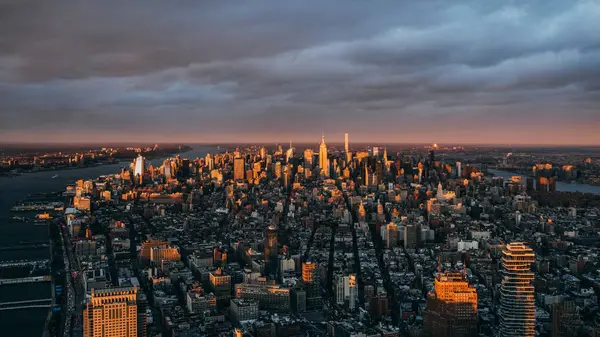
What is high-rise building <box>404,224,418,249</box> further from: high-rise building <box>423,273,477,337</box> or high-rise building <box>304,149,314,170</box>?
high-rise building <box>304,149,314,170</box>

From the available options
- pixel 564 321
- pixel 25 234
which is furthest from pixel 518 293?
pixel 25 234

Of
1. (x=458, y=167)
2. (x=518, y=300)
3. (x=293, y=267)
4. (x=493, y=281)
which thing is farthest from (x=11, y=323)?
(x=458, y=167)

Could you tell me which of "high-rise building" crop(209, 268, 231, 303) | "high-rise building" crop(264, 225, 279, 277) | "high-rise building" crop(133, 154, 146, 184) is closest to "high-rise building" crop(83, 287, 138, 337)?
"high-rise building" crop(209, 268, 231, 303)

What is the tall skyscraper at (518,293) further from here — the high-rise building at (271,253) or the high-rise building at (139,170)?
the high-rise building at (139,170)

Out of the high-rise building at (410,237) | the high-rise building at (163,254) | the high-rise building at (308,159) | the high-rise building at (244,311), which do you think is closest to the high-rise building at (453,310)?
the high-rise building at (244,311)

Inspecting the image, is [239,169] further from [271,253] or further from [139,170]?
[271,253]

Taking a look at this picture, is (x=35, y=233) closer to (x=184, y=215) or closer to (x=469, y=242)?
(x=184, y=215)
